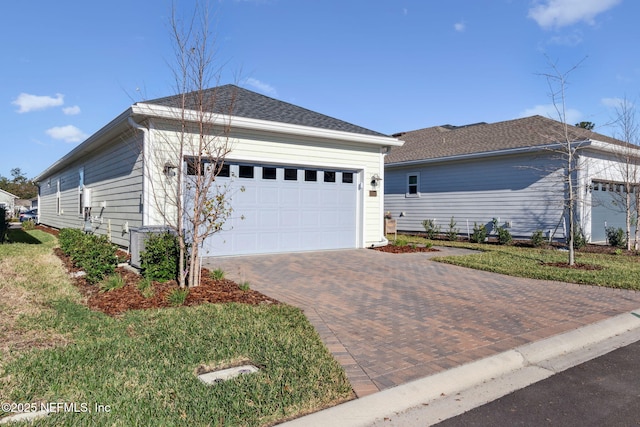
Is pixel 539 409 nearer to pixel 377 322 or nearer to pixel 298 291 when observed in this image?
pixel 377 322

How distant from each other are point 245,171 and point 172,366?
769 centimetres

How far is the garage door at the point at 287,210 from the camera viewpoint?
10602 millimetres

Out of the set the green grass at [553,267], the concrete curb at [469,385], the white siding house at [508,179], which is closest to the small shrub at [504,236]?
the white siding house at [508,179]

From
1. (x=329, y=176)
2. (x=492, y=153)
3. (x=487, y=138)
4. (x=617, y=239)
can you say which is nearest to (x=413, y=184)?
(x=487, y=138)

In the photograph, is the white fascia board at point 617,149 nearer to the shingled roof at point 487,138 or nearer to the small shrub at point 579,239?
the shingled roof at point 487,138

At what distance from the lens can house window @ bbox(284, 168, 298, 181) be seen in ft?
37.6

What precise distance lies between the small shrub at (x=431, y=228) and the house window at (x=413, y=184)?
4.94 feet

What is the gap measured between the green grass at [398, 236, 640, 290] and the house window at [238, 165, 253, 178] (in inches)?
215

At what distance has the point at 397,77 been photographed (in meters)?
15.3

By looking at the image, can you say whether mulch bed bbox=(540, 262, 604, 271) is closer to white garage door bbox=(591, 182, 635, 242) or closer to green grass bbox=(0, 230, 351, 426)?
white garage door bbox=(591, 182, 635, 242)

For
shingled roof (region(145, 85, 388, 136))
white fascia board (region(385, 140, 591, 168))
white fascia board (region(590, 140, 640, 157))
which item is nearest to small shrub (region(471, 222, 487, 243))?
white fascia board (region(385, 140, 591, 168))

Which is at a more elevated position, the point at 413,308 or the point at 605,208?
the point at 605,208

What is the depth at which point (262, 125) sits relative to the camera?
10.6 metres

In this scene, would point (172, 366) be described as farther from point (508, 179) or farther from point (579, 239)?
point (508, 179)
